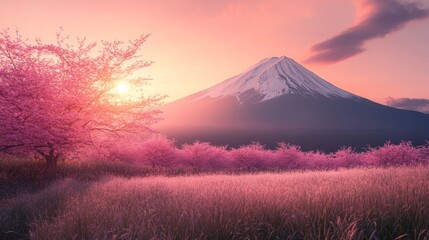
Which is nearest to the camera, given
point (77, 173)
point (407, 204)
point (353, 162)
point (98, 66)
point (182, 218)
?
point (407, 204)

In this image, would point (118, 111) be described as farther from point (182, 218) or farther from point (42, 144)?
point (182, 218)

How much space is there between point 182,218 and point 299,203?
1.66 metres

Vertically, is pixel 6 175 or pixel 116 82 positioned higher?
pixel 116 82

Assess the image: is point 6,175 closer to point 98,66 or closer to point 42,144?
point 42,144

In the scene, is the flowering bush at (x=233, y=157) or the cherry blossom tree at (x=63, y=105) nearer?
the cherry blossom tree at (x=63, y=105)

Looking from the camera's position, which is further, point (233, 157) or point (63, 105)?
point (233, 157)

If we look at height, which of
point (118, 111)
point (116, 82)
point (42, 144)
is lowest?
point (42, 144)

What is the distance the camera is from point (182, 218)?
4805mm

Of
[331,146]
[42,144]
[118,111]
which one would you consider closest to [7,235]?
[42,144]

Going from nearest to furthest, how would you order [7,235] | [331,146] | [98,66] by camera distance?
[7,235] < [98,66] < [331,146]

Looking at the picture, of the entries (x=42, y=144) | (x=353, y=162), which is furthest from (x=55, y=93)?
(x=353, y=162)

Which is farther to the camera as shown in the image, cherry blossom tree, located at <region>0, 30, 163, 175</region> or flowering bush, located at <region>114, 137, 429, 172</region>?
flowering bush, located at <region>114, 137, 429, 172</region>

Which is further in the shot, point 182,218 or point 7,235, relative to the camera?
point 7,235

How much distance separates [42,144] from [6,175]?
2713mm
